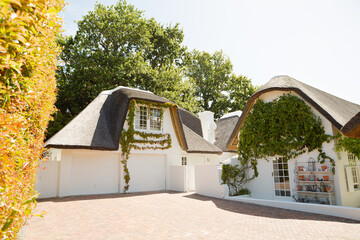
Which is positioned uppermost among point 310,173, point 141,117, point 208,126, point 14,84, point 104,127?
point 208,126

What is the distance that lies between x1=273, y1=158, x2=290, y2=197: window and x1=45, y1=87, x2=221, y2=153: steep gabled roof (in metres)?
6.53

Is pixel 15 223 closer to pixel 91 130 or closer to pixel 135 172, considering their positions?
pixel 91 130

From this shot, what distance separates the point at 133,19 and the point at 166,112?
1353cm

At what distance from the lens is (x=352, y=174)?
37.9ft

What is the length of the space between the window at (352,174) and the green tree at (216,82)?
2391 centimetres

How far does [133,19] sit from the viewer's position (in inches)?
969

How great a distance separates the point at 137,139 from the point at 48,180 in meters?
5.71

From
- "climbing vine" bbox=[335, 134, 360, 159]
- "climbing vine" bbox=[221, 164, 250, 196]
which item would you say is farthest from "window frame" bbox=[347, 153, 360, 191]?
"climbing vine" bbox=[221, 164, 250, 196]

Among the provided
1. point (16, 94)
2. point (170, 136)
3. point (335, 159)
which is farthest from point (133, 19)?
point (16, 94)

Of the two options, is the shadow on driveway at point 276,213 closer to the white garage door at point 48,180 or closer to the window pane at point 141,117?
the window pane at point 141,117

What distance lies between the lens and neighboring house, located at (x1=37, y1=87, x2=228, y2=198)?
1281 centimetres

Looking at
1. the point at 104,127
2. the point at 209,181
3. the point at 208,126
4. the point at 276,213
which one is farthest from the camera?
the point at 208,126

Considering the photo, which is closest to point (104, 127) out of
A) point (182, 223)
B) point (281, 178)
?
point (182, 223)

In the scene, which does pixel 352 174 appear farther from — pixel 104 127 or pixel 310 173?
pixel 104 127
